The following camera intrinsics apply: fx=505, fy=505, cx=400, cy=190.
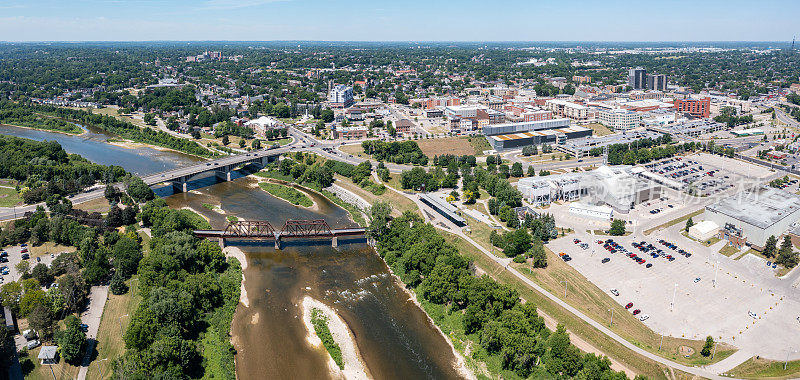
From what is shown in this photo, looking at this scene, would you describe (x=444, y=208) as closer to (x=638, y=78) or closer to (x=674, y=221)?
(x=674, y=221)

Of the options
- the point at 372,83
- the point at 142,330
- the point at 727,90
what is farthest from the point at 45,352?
the point at 727,90

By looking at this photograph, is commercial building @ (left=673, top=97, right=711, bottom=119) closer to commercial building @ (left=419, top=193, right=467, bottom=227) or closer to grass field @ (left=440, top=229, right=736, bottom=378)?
commercial building @ (left=419, top=193, right=467, bottom=227)

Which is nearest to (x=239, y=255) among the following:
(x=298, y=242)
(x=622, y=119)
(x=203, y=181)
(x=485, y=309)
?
(x=298, y=242)

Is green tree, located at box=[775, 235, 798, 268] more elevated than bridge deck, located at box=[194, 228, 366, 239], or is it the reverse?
bridge deck, located at box=[194, 228, 366, 239]

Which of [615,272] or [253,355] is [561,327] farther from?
[253,355]

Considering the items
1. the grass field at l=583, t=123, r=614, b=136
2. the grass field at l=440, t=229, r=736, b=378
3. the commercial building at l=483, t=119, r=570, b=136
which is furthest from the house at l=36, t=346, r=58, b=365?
the grass field at l=583, t=123, r=614, b=136

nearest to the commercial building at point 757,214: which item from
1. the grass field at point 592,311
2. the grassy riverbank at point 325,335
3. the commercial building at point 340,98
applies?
the grass field at point 592,311
